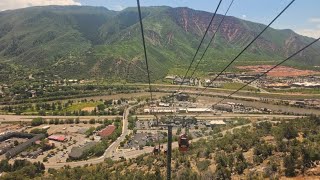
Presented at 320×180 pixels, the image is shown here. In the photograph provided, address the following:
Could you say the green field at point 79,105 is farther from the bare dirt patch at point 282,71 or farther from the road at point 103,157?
the bare dirt patch at point 282,71

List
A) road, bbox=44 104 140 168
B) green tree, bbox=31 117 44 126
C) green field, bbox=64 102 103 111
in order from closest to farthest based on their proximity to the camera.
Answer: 1. road, bbox=44 104 140 168
2. green tree, bbox=31 117 44 126
3. green field, bbox=64 102 103 111

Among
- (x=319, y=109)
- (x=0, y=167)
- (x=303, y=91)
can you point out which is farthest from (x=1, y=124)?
(x=303, y=91)

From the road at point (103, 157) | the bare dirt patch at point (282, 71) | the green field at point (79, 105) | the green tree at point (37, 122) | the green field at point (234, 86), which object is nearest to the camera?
the road at point (103, 157)

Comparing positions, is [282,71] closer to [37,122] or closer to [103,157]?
[37,122]

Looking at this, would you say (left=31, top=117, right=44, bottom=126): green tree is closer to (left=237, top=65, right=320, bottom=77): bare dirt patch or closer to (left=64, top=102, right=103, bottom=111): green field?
(left=64, top=102, right=103, bottom=111): green field

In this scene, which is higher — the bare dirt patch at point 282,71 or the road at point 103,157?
the bare dirt patch at point 282,71

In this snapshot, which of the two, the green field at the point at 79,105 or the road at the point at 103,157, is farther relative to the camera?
the green field at the point at 79,105

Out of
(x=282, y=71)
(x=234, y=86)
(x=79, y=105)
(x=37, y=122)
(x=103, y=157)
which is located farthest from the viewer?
(x=282, y=71)

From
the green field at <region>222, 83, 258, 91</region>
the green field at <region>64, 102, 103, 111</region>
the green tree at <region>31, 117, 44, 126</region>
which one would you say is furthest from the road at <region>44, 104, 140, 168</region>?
the green field at <region>222, 83, 258, 91</region>

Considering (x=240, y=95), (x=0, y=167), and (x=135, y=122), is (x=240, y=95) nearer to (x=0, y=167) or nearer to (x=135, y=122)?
(x=135, y=122)

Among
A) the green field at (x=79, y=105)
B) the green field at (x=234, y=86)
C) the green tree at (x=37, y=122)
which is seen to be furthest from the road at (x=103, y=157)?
the green field at (x=234, y=86)

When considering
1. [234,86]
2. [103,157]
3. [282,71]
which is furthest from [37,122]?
[282,71]
